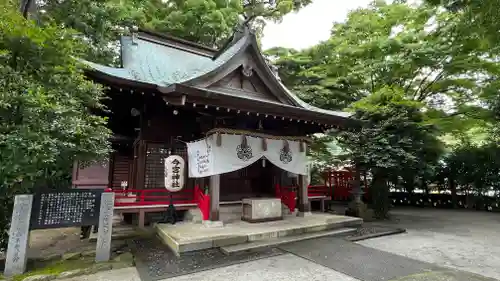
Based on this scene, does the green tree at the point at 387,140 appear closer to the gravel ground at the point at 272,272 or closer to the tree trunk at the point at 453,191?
the tree trunk at the point at 453,191

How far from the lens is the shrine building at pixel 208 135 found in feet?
22.0

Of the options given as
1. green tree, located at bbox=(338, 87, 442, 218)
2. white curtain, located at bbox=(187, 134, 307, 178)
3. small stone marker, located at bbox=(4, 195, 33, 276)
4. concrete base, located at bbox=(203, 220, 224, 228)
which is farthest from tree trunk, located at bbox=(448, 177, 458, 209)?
small stone marker, located at bbox=(4, 195, 33, 276)

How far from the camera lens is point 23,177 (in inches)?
175

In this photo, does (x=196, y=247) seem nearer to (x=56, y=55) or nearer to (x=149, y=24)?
(x=56, y=55)

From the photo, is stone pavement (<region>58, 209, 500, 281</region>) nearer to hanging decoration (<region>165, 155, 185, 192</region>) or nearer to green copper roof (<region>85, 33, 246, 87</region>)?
hanging decoration (<region>165, 155, 185, 192</region>)

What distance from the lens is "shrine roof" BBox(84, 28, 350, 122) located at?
7.27 metres

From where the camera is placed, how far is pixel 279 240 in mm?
6152

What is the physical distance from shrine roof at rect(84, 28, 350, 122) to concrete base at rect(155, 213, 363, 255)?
332cm

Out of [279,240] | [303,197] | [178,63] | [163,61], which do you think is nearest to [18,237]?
[279,240]

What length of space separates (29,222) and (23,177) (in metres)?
0.82

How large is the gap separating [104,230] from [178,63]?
736cm

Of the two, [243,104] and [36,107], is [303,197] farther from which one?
[36,107]

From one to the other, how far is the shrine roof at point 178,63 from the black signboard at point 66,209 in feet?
8.94

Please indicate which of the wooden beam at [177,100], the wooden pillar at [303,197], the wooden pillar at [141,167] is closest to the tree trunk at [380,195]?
the wooden pillar at [303,197]
